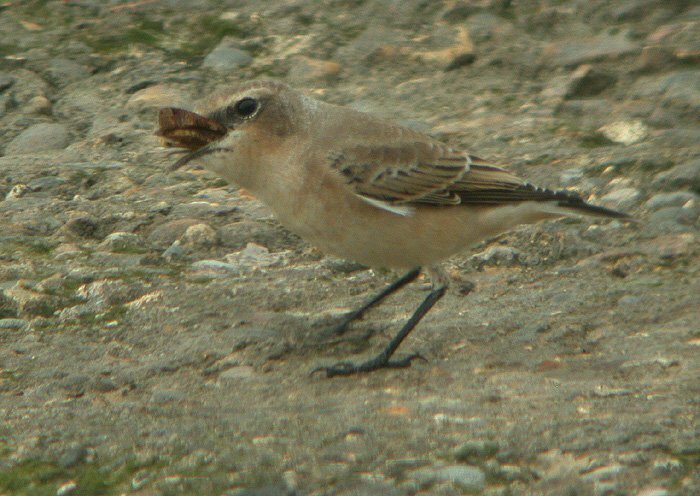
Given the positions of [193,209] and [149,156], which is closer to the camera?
[193,209]

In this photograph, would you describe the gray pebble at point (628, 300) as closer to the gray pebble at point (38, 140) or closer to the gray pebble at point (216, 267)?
the gray pebble at point (216, 267)

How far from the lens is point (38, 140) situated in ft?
25.6

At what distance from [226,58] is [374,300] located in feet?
11.9

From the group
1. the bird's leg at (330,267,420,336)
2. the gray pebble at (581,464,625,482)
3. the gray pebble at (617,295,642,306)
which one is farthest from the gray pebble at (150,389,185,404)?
the gray pebble at (617,295,642,306)

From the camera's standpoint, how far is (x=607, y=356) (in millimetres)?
4797

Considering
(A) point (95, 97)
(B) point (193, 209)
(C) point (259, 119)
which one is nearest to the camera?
(C) point (259, 119)

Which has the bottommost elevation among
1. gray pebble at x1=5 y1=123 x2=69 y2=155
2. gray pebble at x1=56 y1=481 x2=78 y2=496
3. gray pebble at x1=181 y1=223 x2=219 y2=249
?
gray pebble at x1=5 y1=123 x2=69 y2=155

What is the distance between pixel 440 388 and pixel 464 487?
3.68 feet

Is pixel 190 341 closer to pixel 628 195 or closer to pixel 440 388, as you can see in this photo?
pixel 440 388

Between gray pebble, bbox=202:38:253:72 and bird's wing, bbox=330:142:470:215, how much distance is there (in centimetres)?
A: 300

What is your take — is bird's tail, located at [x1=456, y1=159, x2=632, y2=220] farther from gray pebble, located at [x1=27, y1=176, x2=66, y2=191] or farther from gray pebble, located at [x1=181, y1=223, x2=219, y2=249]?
gray pebble, located at [x1=27, y1=176, x2=66, y2=191]

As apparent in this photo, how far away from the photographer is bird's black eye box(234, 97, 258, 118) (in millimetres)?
5672

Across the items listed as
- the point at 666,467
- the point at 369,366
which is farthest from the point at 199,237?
the point at 666,467

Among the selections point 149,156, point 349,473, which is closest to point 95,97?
point 149,156
